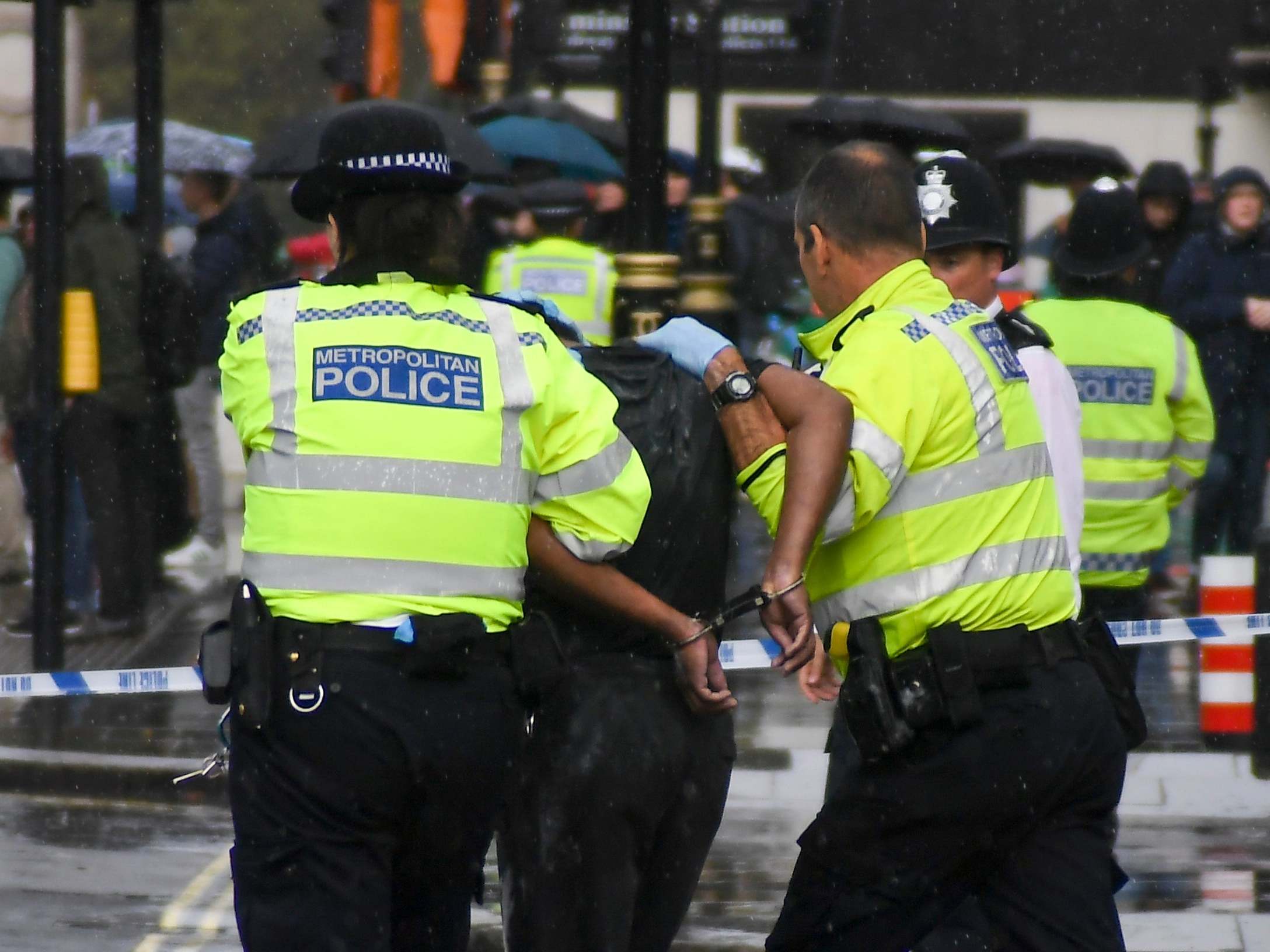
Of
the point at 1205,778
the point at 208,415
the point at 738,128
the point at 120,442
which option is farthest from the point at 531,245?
the point at 738,128

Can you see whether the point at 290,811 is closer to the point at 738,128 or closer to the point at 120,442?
the point at 120,442

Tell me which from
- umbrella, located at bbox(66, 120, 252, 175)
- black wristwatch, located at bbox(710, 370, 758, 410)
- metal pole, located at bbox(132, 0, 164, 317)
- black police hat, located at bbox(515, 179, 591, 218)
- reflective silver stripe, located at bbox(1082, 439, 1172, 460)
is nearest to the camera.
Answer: black wristwatch, located at bbox(710, 370, 758, 410)

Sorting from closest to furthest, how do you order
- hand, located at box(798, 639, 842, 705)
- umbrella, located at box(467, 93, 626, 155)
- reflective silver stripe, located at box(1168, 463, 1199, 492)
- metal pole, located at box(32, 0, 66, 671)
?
hand, located at box(798, 639, 842, 705) → reflective silver stripe, located at box(1168, 463, 1199, 492) → metal pole, located at box(32, 0, 66, 671) → umbrella, located at box(467, 93, 626, 155)

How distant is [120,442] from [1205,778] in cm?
530

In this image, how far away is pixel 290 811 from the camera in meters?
3.70

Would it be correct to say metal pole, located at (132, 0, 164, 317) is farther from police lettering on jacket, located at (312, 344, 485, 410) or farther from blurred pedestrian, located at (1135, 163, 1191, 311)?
police lettering on jacket, located at (312, 344, 485, 410)

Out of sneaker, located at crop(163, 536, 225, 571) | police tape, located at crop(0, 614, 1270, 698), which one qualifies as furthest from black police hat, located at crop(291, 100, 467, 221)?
sneaker, located at crop(163, 536, 225, 571)

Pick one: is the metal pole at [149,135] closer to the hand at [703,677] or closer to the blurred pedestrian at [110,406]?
the blurred pedestrian at [110,406]

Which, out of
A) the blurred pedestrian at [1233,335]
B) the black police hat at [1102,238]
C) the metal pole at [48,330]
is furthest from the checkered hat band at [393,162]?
the blurred pedestrian at [1233,335]

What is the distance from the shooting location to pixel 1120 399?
6.61m

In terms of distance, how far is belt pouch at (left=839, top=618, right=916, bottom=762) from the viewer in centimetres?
399

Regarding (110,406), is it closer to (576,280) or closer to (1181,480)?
(576,280)

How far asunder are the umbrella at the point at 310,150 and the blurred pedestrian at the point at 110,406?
1148mm

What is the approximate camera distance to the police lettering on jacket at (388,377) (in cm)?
374
